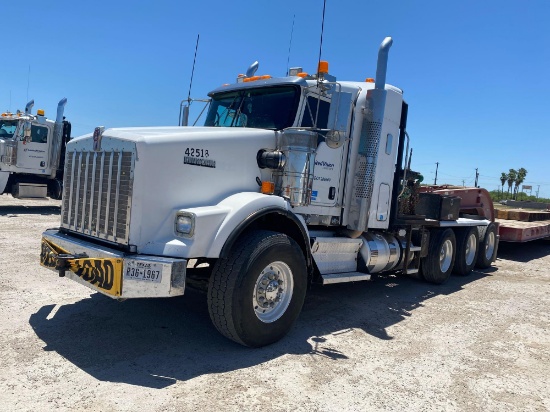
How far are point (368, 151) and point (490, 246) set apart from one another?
19.6 feet

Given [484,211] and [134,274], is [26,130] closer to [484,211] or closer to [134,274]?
[134,274]

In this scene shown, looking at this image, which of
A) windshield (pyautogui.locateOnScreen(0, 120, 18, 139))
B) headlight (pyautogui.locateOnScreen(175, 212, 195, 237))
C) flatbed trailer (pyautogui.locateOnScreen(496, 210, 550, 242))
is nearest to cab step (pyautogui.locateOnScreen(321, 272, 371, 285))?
headlight (pyautogui.locateOnScreen(175, 212, 195, 237))

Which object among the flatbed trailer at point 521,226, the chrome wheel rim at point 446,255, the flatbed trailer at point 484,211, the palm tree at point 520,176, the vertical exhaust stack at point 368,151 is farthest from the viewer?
the palm tree at point 520,176

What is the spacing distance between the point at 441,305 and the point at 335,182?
8.58 ft

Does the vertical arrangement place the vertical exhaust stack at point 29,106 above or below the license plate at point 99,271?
above

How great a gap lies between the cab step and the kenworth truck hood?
1.41 m

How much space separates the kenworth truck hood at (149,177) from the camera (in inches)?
155

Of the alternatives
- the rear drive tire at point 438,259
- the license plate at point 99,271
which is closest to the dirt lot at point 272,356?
the license plate at point 99,271

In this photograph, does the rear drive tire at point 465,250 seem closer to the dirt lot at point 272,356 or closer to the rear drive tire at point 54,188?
the dirt lot at point 272,356

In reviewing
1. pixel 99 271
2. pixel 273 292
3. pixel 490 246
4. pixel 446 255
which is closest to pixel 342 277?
pixel 273 292

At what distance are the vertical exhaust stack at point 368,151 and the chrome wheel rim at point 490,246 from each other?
5433mm

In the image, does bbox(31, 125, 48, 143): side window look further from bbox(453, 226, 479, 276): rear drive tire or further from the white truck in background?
bbox(453, 226, 479, 276): rear drive tire

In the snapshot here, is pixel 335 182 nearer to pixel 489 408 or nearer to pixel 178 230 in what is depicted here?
pixel 178 230

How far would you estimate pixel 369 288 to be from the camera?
24.2 feet
